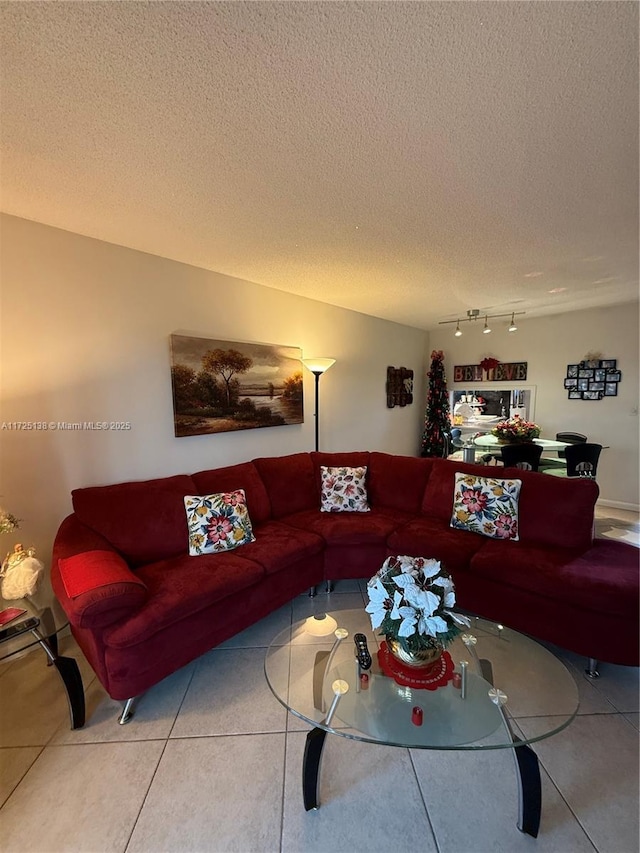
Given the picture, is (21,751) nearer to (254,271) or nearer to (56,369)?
(56,369)

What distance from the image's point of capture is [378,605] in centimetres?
132

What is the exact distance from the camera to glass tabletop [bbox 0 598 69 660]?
154 centimetres

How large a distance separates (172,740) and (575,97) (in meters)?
2.96

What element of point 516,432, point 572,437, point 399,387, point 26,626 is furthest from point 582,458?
point 26,626

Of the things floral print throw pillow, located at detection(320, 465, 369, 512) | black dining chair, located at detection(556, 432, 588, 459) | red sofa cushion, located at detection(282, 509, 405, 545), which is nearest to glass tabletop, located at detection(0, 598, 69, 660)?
red sofa cushion, located at detection(282, 509, 405, 545)

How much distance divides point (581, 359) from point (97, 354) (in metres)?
5.31

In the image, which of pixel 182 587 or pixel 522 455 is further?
pixel 522 455

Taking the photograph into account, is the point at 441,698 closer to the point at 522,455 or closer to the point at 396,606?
the point at 396,606

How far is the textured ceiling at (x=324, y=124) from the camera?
945 mm

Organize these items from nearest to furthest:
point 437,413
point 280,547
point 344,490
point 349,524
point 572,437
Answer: point 280,547
point 349,524
point 344,490
point 572,437
point 437,413

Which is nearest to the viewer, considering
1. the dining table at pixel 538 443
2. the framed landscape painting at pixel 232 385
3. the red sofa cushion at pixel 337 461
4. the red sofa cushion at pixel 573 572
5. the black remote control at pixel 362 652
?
the black remote control at pixel 362 652

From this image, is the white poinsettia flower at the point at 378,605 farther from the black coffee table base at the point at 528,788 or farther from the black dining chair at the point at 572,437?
the black dining chair at the point at 572,437

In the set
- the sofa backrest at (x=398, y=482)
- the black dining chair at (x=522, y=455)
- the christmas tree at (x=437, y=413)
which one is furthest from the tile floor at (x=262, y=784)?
the christmas tree at (x=437, y=413)

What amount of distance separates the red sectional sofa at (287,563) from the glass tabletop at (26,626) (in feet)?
0.49
